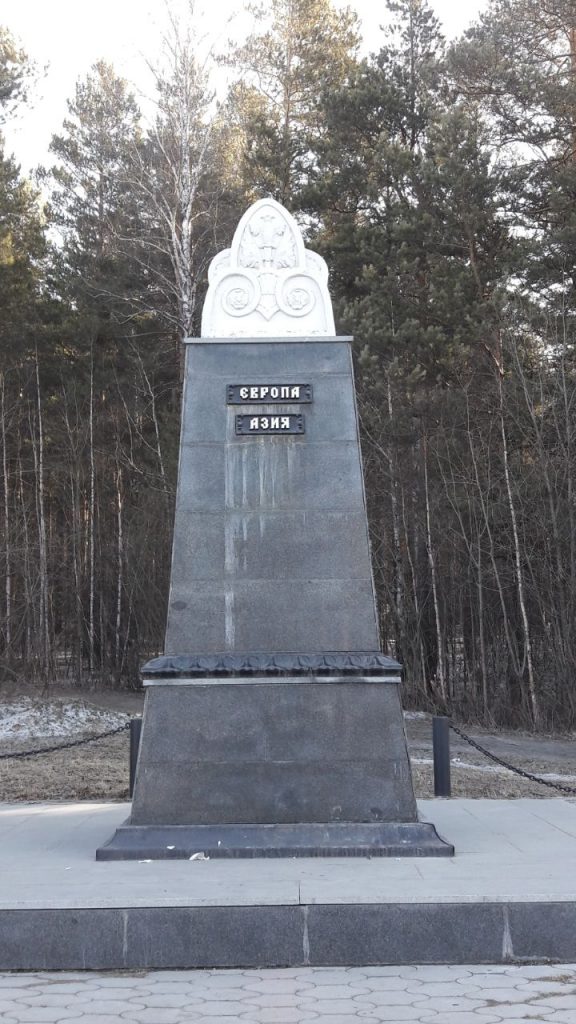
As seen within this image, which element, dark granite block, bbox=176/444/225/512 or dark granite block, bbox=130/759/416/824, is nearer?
dark granite block, bbox=130/759/416/824

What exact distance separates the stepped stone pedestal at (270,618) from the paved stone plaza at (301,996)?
136 centimetres

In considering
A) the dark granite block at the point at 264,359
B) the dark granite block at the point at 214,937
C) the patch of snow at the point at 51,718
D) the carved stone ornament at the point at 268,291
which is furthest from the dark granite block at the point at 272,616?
the patch of snow at the point at 51,718

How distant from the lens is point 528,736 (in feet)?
54.2

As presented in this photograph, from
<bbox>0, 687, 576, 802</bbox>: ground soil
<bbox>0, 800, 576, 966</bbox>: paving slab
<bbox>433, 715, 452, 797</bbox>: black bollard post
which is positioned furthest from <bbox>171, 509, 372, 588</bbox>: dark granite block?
<bbox>0, 687, 576, 802</bbox>: ground soil

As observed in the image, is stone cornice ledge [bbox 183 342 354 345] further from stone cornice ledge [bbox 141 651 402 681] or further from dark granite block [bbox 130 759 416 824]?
dark granite block [bbox 130 759 416 824]

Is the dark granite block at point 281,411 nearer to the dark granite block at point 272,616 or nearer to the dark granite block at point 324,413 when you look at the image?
the dark granite block at point 324,413

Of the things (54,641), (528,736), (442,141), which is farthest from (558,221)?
(54,641)

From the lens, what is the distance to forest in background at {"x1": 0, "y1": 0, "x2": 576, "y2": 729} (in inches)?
709

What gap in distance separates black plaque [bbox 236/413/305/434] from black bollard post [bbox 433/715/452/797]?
3.06 metres

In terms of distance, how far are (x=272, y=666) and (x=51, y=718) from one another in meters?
11.8

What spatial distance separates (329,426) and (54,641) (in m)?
17.2

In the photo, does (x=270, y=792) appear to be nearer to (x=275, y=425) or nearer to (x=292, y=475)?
(x=292, y=475)

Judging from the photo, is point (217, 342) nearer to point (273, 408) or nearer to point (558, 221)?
point (273, 408)

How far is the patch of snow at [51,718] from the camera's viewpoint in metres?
16.7
